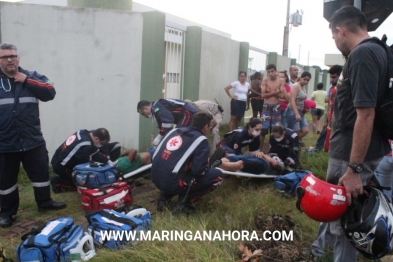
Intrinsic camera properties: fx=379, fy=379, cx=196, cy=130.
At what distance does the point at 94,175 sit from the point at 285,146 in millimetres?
2912

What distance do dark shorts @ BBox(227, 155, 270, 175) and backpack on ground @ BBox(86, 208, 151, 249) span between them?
194cm

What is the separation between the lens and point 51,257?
11.0 ft

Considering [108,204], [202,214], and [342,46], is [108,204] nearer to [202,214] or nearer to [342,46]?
[202,214]

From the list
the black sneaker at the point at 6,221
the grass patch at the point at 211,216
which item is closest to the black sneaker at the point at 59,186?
the grass patch at the point at 211,216

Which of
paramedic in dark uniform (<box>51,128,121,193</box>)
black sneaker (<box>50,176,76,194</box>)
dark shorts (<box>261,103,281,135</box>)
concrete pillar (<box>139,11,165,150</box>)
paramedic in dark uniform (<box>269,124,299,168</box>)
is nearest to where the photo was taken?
paramedic in dark uniform (<box>51,128,121,193</box>)

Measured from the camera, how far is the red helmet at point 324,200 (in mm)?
2609

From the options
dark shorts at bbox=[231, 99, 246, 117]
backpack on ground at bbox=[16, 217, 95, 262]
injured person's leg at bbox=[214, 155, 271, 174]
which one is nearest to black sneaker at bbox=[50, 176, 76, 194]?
backpack on ground at bbox=[16, 217, 95, 262]

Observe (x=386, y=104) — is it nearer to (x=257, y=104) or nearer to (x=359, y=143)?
(x=359, y=143)

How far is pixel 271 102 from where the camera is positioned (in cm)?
734

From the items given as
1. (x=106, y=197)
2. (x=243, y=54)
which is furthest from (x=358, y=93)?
(x=243, y=54)

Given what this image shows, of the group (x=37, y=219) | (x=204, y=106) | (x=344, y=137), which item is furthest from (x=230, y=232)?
(x=204, y=106)

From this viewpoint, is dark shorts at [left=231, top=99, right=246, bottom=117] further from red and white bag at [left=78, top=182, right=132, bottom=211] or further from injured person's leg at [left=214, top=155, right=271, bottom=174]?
red and white bag at [left=78, top=182, right=132, bottom=211]

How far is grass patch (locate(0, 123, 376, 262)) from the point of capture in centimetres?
316

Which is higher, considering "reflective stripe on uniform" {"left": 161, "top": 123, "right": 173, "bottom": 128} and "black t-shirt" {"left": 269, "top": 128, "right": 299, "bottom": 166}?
"reflective stripe on uniform" {"left": 161, "top": 123, "right": 173, "bottom": 128}
